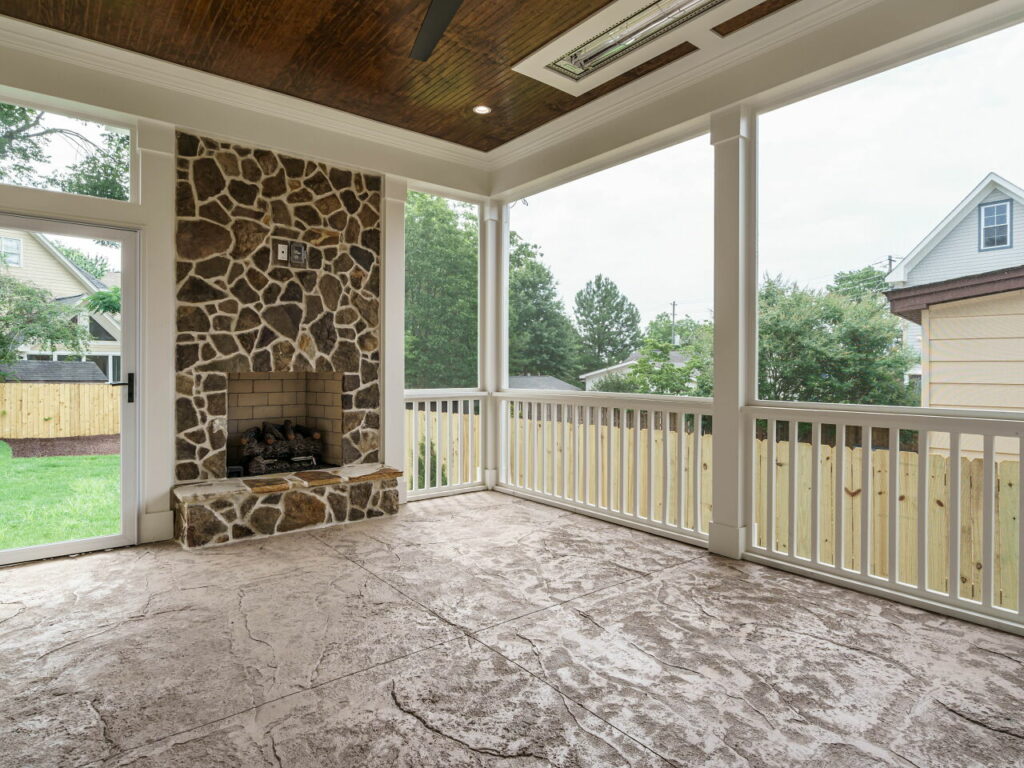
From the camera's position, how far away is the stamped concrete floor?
1746mm

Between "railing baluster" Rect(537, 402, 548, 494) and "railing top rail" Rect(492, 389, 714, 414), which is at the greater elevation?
"railing top rail" Rect(492, 389, 714, 414)

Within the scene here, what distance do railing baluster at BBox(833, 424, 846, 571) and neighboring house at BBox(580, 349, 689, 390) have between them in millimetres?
1082

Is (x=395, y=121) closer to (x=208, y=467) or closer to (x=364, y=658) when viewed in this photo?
(x=208, y=467)

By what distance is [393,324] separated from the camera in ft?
15.5

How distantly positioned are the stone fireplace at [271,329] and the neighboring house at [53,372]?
0.47m

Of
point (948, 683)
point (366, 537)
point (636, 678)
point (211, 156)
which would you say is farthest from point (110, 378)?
point (948, 683)

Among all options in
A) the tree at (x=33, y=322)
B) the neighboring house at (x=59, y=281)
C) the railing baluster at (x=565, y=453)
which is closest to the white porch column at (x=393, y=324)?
the railing baluster at (x=565, y=453)

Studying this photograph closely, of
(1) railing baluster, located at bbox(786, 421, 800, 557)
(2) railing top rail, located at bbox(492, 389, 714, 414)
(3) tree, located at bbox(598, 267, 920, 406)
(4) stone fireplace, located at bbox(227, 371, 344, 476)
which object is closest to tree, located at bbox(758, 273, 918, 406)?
(3) tree, located at bbox(598, 267, 920, 406)

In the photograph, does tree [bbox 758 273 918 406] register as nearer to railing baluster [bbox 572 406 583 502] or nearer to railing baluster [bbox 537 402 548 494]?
railing baluster [bbox 572 406 583 502]

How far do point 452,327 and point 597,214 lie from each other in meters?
1.61

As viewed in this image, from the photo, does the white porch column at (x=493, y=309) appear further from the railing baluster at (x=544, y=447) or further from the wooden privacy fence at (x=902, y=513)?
the wooden privacy fence at (x=902, y=513)

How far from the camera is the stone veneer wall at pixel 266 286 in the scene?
3.86 meters

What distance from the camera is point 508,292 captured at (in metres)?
5.36

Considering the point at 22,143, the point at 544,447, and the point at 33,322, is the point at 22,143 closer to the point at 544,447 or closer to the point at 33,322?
the point at 33,322
